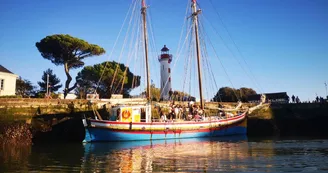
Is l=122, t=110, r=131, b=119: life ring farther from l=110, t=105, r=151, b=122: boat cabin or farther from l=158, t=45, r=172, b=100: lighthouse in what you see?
l=158, t=45, r=172, b=100: lighthouse

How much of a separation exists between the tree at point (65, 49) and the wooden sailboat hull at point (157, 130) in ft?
73.8

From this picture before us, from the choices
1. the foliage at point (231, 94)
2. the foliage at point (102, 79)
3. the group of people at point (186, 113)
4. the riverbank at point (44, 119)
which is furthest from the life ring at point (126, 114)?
the foliage at point (231, 94)

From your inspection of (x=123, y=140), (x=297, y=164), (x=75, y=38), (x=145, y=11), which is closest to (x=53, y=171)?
(x=297, y=164)

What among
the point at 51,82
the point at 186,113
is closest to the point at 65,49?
the point at 51,82

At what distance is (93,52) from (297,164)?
4445 centimetres

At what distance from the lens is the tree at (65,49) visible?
47.8m

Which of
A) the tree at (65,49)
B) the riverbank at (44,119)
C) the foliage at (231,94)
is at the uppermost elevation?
the tree at (65,49)

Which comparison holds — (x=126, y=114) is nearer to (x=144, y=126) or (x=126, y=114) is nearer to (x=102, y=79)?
(x=144, y=126)

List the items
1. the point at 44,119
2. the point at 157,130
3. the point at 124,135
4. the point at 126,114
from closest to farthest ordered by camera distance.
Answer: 1. the point at 124,135
2. the point at 126,114
3. the point at 157,130
4. the point at 44,119

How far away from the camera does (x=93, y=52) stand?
51.6 metres

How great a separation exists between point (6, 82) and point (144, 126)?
71.5 ft

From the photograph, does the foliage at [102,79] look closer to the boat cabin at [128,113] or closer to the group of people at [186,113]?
the group of people at [186,113]

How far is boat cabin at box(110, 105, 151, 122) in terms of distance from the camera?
1111 inches

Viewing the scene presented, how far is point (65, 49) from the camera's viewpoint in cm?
4841
